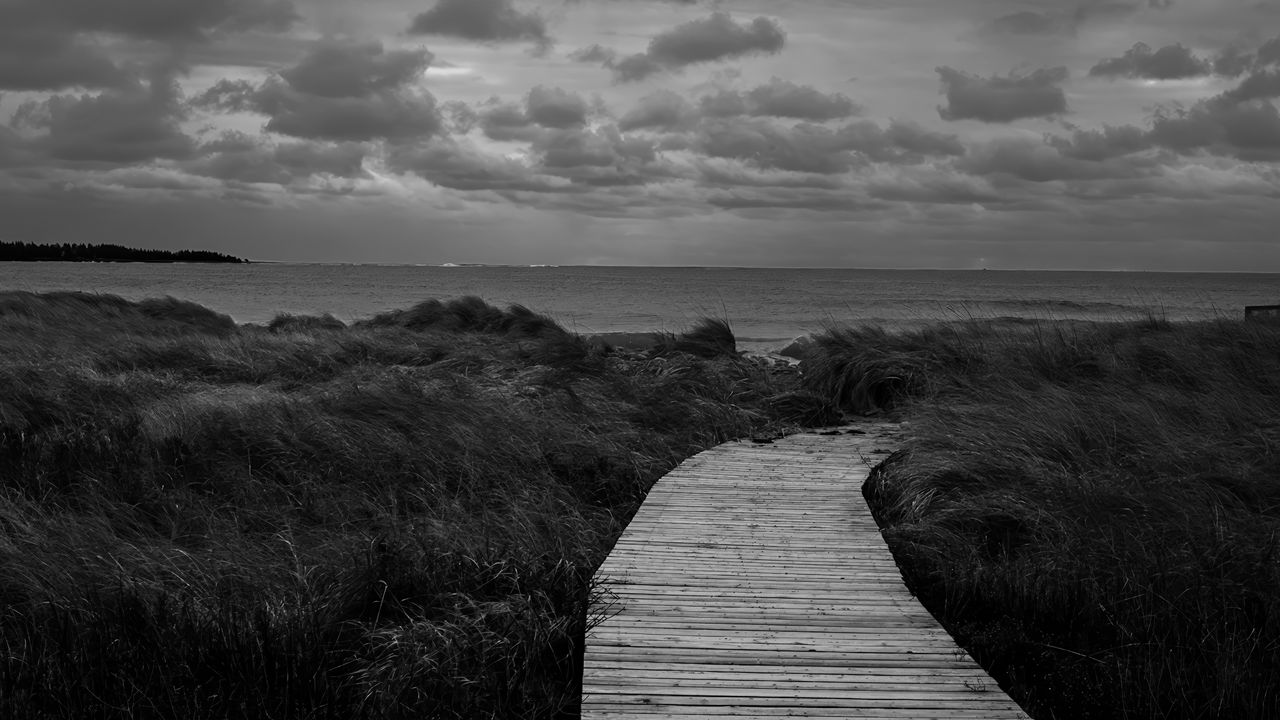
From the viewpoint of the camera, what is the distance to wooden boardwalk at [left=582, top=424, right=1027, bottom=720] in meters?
3.68

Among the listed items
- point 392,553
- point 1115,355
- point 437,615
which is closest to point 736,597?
point 437,615

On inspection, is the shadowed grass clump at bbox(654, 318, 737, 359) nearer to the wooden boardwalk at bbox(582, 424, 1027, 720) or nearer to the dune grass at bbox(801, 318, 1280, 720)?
the dune grass at bbox(801, 318, 1280, 720)

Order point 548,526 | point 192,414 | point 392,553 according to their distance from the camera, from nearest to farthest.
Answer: point 392,553 < point 548,526 < point 192,414

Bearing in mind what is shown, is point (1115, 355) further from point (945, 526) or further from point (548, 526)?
point (548, 526)

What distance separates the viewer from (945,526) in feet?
21.3

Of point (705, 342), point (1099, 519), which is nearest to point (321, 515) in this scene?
point (1099, 519)

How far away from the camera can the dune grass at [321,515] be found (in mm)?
4062

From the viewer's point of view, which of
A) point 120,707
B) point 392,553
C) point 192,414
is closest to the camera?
point 120,707

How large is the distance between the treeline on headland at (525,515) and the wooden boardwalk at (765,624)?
32 cm

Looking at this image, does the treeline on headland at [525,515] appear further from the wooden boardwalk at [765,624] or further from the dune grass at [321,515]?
the wooden boardwalk at [765,624]

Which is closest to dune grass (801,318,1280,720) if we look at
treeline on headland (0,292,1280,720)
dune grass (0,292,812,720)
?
treeline on headland (0,292,1280,720)

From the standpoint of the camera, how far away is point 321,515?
6715 mm

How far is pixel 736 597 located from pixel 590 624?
82cm

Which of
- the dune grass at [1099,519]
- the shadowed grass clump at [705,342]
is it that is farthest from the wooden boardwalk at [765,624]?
the shadowed grass clump at [705,342]
